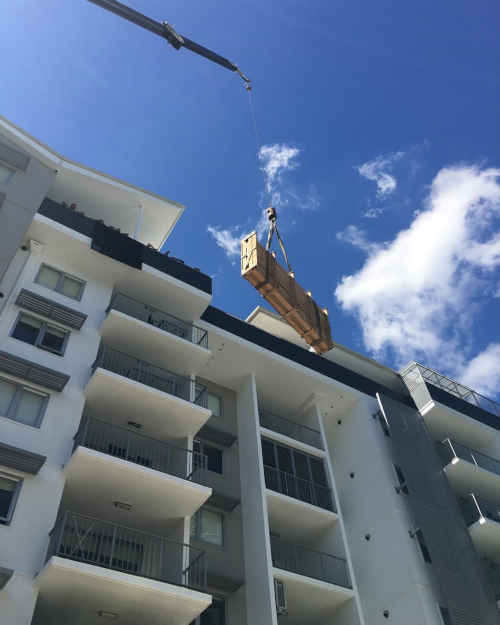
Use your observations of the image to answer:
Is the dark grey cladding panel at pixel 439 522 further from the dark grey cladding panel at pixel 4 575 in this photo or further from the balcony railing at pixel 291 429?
the dark grey cladding panel at pixel 4 575

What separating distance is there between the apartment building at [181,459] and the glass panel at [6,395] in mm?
70

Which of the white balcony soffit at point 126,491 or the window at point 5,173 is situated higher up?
the window at point 5,173

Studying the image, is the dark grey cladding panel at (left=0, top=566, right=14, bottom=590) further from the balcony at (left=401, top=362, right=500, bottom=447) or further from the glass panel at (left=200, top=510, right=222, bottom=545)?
the balcony at (left=401, top=362, right=500, bottom=447)

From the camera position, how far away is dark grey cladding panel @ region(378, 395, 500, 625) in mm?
21172

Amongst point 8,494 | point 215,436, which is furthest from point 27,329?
point 215,436

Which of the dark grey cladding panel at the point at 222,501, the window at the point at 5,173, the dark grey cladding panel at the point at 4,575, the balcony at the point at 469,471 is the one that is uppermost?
the window at the point at 5,173

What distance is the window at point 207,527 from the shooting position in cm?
2086

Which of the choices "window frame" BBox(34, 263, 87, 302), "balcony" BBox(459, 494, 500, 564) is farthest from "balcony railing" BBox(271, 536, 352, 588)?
"window frame" BBox(34, 263, 87, 302)

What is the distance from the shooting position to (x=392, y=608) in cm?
2077

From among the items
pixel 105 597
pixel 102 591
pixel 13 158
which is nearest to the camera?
pixel 102 591

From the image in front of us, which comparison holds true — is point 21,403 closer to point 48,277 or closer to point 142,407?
point 142,407

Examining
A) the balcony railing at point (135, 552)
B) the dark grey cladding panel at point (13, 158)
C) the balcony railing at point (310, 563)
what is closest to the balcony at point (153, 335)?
the dark grey cladding panel at point (13, 158)

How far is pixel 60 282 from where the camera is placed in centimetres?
2259

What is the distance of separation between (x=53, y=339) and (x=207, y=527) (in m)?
8.68
